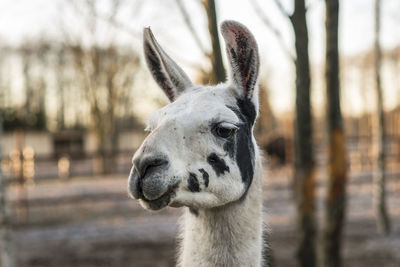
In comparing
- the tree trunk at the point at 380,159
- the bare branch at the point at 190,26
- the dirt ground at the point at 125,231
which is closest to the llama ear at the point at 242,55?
the dirt ground at the point at 125,231

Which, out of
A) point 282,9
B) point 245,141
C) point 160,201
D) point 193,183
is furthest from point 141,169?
point 282,9

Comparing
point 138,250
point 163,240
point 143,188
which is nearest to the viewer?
point 143,188

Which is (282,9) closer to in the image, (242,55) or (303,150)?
(303,150)

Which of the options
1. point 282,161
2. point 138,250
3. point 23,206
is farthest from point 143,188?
point 282,161

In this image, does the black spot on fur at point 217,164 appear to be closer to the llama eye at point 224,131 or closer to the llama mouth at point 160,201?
the llama eye at point 224,131

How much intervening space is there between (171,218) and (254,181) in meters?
9.83

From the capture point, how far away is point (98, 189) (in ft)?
56.6

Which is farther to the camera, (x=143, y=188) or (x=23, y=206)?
(x=23, y=206)

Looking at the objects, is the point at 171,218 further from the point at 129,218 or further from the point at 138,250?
the point at 138,250

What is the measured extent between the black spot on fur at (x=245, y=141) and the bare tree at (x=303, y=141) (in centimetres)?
247

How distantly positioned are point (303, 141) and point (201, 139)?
3.48m

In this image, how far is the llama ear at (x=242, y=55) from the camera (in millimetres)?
2263

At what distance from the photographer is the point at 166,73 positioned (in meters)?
2.56

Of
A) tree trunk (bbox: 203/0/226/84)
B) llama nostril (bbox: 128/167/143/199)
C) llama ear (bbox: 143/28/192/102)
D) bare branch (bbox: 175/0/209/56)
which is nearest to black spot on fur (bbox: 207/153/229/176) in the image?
llama nostril (bbox: 128/167/143/199)
